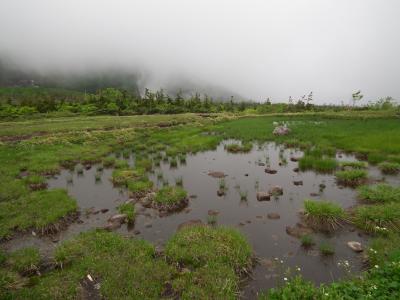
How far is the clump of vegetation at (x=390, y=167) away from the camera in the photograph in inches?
808

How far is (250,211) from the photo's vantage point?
50.8 ft

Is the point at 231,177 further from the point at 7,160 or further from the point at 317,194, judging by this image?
the point at 7,160

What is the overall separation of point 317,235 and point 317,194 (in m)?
5.70

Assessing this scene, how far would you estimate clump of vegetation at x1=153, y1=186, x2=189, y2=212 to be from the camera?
15.7 metres

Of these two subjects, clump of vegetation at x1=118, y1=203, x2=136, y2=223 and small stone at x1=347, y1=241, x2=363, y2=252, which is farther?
clump of vegetation at x1=118, y1=203, x2=136, y2=223

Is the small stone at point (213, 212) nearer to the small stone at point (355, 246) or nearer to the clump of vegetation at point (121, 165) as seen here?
the small stone at point (355, 246)

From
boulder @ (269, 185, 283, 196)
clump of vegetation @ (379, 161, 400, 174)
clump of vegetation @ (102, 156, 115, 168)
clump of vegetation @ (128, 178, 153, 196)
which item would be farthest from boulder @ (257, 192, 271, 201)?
clump of vegetation @ (102, 156, 115, 168)

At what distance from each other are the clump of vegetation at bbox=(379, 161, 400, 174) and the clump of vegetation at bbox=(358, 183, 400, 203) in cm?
550

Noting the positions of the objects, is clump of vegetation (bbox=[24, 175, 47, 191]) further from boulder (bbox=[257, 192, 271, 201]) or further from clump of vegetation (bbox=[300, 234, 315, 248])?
clump of vegetation (bbox=[300, 234, 315, 248])

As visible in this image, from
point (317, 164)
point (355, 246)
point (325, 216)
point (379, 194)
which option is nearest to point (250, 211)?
point (325, 216)

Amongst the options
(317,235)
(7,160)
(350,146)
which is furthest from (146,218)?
(350,146)

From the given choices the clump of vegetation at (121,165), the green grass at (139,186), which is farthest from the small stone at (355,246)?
the clump of vegetation at (121,165)

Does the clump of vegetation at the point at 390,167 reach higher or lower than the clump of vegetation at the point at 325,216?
higher

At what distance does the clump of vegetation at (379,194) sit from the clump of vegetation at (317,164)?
227 inches
